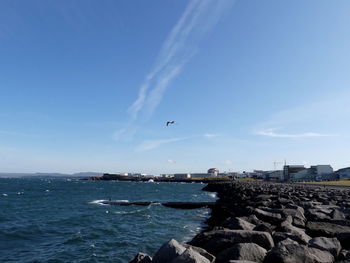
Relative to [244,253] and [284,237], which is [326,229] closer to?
[284,237]

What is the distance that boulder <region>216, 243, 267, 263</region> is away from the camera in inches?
221

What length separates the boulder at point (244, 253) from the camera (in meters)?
5.62

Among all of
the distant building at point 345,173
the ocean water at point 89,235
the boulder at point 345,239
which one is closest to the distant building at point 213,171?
the distant building at point 345,173

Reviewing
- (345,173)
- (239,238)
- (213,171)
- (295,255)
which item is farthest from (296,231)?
(213,171)

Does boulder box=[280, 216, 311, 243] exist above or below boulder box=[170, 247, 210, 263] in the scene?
above

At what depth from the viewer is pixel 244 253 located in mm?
5664

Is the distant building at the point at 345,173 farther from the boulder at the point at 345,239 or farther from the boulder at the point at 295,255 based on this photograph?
the boulder at the point at 295,255

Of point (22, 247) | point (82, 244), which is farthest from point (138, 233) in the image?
point (22, 247)

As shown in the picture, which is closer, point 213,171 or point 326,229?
point 326,229

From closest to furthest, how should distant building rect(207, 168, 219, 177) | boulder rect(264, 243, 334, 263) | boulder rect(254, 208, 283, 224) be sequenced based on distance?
A: boulder rect(264, 243, 334, 263), boulder rect(254, 208, 283, 224), distant building rect(207, 168, 219, 177)

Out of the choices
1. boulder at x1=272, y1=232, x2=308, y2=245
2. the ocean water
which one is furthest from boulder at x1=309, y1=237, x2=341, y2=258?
the ocean water

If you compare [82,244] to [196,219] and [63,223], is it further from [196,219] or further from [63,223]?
[196,219]

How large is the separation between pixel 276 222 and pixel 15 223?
64.4 ft

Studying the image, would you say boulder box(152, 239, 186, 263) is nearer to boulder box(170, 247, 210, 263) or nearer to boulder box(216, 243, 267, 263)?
boulder box(170, 247, 210, 263)
